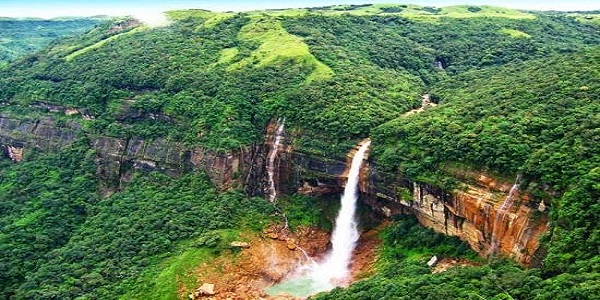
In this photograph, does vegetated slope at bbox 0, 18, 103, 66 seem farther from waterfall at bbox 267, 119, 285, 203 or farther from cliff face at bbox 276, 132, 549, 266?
cliff face at bbox 276, 132, 549, 266

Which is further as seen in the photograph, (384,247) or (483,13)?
(483,13)

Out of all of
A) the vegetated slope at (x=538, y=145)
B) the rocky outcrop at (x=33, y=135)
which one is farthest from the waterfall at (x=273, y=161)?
the rocky outcrop at (x=33, y=135)

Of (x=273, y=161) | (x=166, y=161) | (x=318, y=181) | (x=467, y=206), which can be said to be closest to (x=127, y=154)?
(x=166, y=161)

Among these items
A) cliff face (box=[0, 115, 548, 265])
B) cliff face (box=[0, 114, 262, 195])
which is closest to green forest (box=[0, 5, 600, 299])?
cliff face (box=[0, 114, 262, 195])

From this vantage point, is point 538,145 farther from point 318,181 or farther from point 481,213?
point 318,181

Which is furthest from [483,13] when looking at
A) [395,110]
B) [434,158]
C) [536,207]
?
[536,207]

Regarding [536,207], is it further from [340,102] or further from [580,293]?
[340,102]
